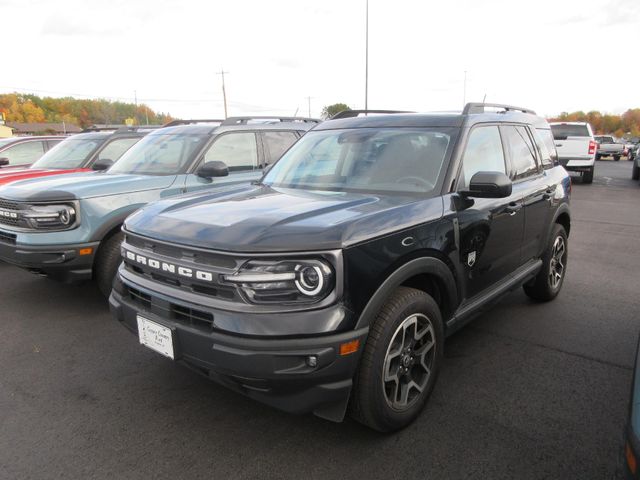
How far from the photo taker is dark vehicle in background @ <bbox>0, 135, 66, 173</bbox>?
30.4ft

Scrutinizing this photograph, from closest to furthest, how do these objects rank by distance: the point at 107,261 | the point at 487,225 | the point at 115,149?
the point at 487,225 < the point at 107,261 < the point at 115,149

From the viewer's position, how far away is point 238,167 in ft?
19.3

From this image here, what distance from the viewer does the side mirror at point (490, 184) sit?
2.91m

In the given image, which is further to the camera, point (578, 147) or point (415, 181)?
point (578, 147)

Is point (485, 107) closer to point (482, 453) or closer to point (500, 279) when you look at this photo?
point (500, 279)

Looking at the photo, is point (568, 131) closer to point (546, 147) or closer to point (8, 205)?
point (546, 147)

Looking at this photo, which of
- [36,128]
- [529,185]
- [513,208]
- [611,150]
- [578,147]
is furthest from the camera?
[36,128]

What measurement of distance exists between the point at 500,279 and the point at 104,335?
11.0 ft

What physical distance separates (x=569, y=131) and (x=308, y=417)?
17312 millimetres

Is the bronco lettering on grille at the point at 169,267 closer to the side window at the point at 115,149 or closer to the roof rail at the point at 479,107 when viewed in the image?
the roof rail at the point at 479,107

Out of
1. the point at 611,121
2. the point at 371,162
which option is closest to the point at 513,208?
the point at 371,162

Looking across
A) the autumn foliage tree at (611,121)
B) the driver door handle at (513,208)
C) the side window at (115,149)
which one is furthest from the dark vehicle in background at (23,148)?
the autumn foliage tree at (611,121)

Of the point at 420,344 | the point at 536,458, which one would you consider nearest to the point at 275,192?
the point at 420,344

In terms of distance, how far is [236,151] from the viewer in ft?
19.4
